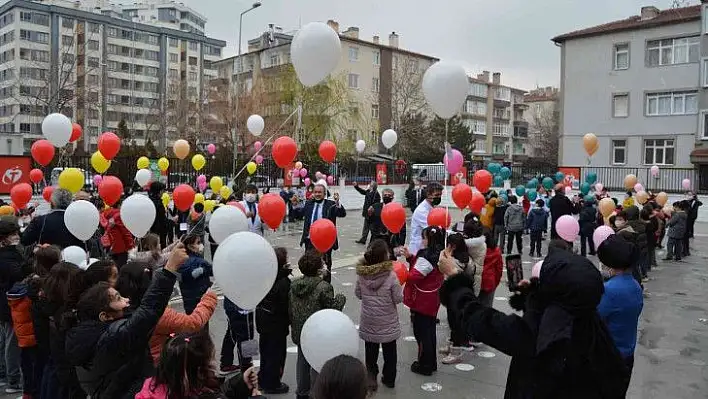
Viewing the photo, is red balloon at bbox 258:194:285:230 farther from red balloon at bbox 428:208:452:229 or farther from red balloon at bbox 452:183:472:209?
red balloon at bbox 452:183:472:209

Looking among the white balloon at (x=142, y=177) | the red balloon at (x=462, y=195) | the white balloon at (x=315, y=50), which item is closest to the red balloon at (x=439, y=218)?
the red balloon at (x=462, y=195)

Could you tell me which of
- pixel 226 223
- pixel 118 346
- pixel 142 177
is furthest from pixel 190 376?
pixel 142 177

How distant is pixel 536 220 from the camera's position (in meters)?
12.6

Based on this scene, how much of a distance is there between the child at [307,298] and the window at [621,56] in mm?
32132

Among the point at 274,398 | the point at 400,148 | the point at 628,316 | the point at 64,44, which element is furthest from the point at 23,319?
the point at 64,44

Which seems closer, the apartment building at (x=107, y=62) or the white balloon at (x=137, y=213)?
the white balloon at (x=137, y=213)

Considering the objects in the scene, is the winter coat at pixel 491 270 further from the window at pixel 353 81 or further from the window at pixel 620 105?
the window at pixel 353 81

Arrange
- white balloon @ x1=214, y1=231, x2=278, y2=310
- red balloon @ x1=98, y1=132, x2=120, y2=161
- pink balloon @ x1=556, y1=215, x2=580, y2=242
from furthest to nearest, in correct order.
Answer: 1. red balloon @ x1=98, y1=132, x2=120, y2=161
2. pink balloon @ x1=556, y1=215, x2=580, y2=242
3. white balloon @ x1=214, y1=231, x2=278, y2=310

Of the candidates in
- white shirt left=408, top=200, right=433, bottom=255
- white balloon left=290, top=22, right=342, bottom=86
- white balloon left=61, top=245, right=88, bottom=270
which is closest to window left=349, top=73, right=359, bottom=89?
white shirt left=408, top=200, right=433, bottom=255

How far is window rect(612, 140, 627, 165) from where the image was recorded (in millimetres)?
31719

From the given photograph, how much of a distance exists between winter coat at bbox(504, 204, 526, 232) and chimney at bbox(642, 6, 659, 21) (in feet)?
83.9

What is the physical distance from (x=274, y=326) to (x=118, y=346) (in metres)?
1.99

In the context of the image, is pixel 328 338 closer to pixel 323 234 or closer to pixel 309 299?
pixel 309 299

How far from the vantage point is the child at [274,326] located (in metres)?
4.64
